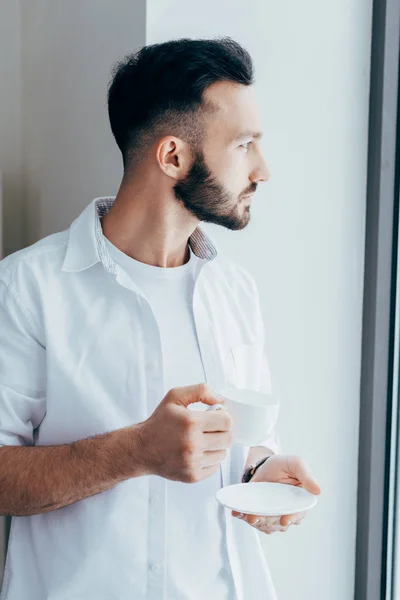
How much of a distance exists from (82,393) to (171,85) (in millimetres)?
546

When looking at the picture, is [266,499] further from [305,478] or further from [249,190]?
[249,190]

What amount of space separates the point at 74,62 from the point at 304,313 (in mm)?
785

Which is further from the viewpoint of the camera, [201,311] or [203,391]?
[201,311]

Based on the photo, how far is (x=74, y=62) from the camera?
5.22 ft

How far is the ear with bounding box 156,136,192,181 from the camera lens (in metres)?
1.21

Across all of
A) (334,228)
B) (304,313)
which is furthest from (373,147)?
(304,313)

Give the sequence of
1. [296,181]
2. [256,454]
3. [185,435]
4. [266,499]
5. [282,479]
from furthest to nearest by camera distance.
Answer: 1. [296,181]
2. [256,454]
3. [282,479]
4. [266,499]
5. [185,435]

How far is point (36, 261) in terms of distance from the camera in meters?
1.14

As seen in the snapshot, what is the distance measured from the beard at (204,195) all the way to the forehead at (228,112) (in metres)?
0.06

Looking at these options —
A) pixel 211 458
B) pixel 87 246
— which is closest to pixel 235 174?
pixel 87 246

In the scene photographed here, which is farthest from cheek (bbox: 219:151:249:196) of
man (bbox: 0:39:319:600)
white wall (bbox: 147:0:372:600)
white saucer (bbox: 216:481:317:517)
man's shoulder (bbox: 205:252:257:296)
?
white saucer (bbox: 216:481:317:517)

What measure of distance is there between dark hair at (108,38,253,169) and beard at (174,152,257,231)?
2.2 inches

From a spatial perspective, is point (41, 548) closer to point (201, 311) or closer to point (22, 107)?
point (201, 311)

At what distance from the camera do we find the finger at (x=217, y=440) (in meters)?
0.96
